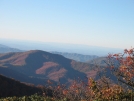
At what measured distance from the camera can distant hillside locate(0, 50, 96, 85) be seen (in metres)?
139

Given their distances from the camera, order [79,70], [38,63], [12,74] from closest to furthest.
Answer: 1. [12,74]
2. [79,70]
3. [38,63]

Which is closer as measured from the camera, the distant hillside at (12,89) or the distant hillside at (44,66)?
the distant hillside at (12,89)

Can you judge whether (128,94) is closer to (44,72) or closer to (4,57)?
(44,72)

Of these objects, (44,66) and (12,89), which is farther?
(44,66)

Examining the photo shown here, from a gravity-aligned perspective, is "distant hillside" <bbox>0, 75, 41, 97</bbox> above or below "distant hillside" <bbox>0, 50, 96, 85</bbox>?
above

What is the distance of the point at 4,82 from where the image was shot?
36.7 m

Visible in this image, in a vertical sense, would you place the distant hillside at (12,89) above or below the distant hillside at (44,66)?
above

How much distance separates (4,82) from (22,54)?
476 ft

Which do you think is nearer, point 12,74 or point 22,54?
point 12,74

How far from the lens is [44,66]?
167m

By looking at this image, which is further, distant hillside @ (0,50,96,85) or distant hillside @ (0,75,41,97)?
distant hillside @ (0,50,96,85)

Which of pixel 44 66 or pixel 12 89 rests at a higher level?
pixel 12 89

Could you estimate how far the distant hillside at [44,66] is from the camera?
13900 centimetres

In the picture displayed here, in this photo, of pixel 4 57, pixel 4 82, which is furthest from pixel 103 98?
pixel 4 57
